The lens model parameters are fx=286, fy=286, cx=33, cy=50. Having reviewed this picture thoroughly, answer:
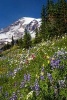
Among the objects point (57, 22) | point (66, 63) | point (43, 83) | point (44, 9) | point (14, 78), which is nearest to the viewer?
point (43, 83)

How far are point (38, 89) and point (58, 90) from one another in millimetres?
481

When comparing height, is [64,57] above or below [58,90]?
above

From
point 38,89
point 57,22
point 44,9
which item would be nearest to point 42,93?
point 38,89

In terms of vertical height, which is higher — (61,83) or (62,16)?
(62,16)

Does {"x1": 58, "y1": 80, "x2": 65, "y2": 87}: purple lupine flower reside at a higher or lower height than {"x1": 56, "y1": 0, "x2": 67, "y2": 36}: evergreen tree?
lower

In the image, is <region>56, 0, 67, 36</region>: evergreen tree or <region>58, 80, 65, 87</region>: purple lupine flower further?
<region>56, 0, 67, 36</region>: evergreen tree

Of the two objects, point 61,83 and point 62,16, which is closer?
point 61,83

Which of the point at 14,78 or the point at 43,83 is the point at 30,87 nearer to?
the point at 43,83

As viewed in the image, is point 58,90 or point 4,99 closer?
point 58,90

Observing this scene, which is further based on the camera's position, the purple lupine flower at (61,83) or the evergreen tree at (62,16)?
the evergreen tree at (62,16)

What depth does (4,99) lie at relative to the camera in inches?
324

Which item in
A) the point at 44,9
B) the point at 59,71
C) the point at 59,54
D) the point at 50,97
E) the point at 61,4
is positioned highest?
the point at 44,9

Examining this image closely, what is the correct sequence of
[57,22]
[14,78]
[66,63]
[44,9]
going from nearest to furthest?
[66,63] → [14,78] → [57,22] → [44,9]

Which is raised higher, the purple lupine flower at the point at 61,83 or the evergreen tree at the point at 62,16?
the evergreen tree at the point at 62,16
